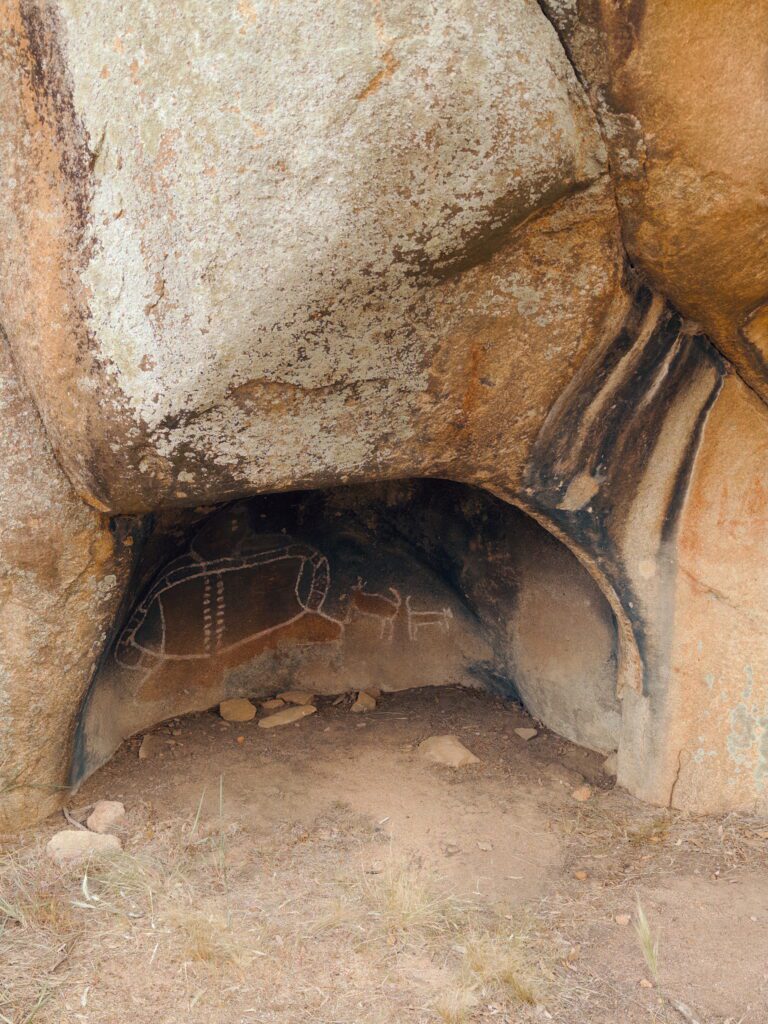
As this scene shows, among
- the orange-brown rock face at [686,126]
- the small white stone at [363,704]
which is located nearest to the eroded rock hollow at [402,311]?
the orange-brown rock face at [686,126]

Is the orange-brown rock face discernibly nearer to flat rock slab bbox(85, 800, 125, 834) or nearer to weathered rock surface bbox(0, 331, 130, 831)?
weathered rock surface bbox(0, 331, 130, 831)

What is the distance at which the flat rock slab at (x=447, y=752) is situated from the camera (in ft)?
8.76

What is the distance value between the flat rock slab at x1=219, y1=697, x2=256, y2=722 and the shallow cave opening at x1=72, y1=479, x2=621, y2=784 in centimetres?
6

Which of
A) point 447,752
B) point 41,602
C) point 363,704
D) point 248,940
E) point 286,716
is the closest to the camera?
point 248,940

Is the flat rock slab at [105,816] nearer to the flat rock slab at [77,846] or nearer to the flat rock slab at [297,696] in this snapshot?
the flat rock slab at [77,846]

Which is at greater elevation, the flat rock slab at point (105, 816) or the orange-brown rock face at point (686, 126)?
the orange-brown rock face at point (686, 126)

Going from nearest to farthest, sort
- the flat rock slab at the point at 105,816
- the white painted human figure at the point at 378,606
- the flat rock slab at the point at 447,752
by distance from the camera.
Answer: the flat rock slab at the point at 105,816 < the flat rock slab at the point at 447,752 < the white painted human figure at the point at 378,606

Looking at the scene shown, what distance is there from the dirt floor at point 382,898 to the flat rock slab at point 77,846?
0.04m

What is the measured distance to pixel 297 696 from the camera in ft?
10.3

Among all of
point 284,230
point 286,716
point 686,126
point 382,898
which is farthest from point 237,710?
point 686,126

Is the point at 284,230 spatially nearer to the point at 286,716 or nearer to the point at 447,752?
the point at 447,752

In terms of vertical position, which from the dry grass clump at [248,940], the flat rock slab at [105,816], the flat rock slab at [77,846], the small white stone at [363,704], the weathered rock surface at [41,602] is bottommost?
the small white stone at [363,704]

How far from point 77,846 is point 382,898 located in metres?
0.77

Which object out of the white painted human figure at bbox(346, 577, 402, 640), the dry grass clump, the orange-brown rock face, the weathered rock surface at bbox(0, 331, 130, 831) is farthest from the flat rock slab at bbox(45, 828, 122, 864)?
the orange-brown rock face
